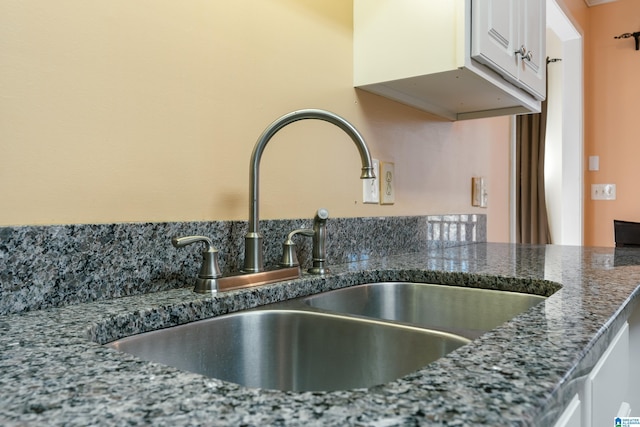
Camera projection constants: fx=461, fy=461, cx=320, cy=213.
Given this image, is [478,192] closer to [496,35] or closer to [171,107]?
[496,35]

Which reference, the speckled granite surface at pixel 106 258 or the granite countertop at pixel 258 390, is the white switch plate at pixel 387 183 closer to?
the speckled granite surface at pixel 106 258

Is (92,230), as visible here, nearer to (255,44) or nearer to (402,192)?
(255,44)

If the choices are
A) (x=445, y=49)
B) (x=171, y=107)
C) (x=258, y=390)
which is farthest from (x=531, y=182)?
(x=258, y=390)

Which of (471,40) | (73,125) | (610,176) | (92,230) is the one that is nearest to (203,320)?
(92,230)

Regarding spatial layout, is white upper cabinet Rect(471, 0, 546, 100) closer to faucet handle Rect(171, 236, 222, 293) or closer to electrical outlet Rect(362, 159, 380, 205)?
electrical outlet Rect(362, 159, 380, 205)

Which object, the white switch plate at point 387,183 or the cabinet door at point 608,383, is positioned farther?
the white switch plate at point 387,183

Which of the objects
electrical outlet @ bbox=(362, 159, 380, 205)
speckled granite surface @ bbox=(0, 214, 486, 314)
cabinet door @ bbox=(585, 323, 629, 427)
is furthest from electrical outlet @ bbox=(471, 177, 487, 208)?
cabinet door @ bbox=(585, 323, 629, 427)

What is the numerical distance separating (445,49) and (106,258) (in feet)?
3.05

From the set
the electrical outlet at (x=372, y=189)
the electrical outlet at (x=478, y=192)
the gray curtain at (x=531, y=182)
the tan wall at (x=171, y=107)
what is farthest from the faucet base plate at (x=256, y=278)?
the gray curtain at (x=531, y=182)

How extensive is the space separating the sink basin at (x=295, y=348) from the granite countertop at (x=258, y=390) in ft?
0.15

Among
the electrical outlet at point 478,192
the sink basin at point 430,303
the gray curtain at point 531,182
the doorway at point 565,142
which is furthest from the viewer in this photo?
the doorway at point 565,142

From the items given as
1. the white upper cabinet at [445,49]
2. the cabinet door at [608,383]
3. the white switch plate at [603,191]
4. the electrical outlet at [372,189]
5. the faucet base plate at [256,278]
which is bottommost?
the cabinet door at [608,383]

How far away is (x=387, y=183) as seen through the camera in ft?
4.75

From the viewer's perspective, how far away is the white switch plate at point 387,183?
4.68ft
